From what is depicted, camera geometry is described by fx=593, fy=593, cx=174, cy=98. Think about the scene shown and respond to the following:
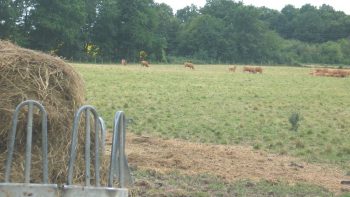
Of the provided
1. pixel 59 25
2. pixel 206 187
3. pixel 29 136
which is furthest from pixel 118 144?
pixel 59 25

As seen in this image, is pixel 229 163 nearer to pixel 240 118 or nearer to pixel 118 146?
pixel 118 146

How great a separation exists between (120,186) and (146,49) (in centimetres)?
8417

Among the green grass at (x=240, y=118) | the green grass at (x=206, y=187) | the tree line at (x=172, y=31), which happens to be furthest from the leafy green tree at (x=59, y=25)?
the green grass at (x=206, y=187)

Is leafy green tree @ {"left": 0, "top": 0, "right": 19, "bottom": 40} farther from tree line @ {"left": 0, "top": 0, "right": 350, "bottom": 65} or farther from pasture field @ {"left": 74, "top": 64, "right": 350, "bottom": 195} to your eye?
pasture field @ {"left": 74, "top": 64, "right": 350, "bottom": 195}

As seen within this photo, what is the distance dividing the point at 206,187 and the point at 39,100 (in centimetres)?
298

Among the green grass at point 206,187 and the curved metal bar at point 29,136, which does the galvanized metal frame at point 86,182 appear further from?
the green grass at point 206,187

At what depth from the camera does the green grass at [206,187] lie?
316 inches

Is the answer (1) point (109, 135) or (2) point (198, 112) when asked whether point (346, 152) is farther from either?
(2) point (198, 112)

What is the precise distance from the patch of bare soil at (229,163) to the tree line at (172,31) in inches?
2165

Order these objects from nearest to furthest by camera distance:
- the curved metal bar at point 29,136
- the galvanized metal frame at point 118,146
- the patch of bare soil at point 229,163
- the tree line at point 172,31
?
the curved metal bar at point 29,136 → the galvanized metal frame at point 118,146 → the patch of bare soil at point 229,163 → the tree line at point 172,31

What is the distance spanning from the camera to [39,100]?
661cm

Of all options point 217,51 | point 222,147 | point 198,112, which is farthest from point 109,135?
point 217,51

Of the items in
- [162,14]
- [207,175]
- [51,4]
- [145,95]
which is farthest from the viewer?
[162,14]

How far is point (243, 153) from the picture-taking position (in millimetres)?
11742
